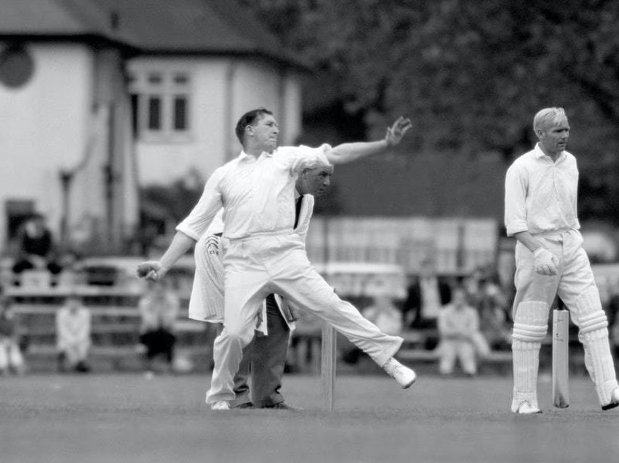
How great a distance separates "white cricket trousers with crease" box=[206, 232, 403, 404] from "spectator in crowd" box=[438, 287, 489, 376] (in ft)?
49.7

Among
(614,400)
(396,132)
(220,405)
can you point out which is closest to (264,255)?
(220,405)

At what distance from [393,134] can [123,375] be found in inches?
563

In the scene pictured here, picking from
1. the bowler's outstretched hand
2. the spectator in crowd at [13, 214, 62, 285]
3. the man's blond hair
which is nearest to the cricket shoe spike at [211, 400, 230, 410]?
the bowler's outstretched hand

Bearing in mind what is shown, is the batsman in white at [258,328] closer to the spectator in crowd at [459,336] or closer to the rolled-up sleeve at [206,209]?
the rolled-up sleeve at [206,209]

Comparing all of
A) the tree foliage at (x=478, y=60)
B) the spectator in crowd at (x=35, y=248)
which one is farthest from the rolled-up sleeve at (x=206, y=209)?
the spectator in crowd at (x=35, y=248)

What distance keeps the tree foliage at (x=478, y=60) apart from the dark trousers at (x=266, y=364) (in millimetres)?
19072

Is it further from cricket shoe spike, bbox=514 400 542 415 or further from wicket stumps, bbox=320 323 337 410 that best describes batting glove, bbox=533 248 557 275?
wicket stumps, bbox=320 323 337 410

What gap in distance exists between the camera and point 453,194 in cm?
6012

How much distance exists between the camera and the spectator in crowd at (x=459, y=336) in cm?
2811

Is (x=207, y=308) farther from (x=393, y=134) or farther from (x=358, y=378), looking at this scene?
(x=358, y=378)

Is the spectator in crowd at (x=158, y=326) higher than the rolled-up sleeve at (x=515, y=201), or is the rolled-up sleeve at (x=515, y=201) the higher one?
the rolled-up sleeve at (x=515, y=201)

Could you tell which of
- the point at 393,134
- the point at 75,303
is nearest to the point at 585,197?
the point at 75,303

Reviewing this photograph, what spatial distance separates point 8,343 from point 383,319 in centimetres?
548

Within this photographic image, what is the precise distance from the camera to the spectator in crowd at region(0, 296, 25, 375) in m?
28.2
